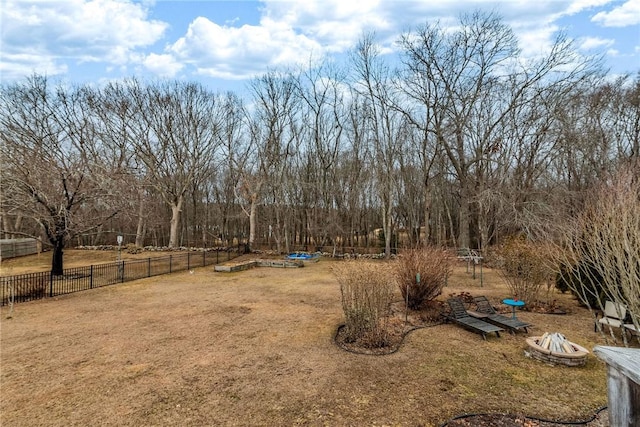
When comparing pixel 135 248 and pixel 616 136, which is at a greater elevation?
pixel 616 136

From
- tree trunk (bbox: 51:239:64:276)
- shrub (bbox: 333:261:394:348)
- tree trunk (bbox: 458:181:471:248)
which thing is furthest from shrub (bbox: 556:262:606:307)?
tree trunk (bbox: 51:239:64:276)

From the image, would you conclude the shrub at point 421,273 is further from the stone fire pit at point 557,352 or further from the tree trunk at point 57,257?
the tree trunk at point 57,257

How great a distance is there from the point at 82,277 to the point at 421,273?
1329 centimetres

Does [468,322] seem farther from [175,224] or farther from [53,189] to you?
[175,224]

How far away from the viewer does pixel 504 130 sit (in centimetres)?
2017

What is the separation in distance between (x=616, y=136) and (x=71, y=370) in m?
25.9

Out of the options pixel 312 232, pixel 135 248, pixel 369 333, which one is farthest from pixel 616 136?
pixel 135 248

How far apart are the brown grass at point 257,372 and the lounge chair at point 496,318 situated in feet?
0.73

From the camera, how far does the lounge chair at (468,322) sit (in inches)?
276

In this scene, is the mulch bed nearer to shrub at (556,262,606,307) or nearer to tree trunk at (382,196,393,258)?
shrub at (556,262,606,307)

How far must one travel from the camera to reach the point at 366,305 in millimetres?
6805

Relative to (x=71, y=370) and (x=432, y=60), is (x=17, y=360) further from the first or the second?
(x=432, y=60)

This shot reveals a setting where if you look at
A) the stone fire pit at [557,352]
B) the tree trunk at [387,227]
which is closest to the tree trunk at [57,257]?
the stone fire pit at [557,352]

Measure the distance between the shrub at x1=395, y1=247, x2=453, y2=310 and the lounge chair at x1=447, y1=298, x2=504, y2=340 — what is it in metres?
0.78
